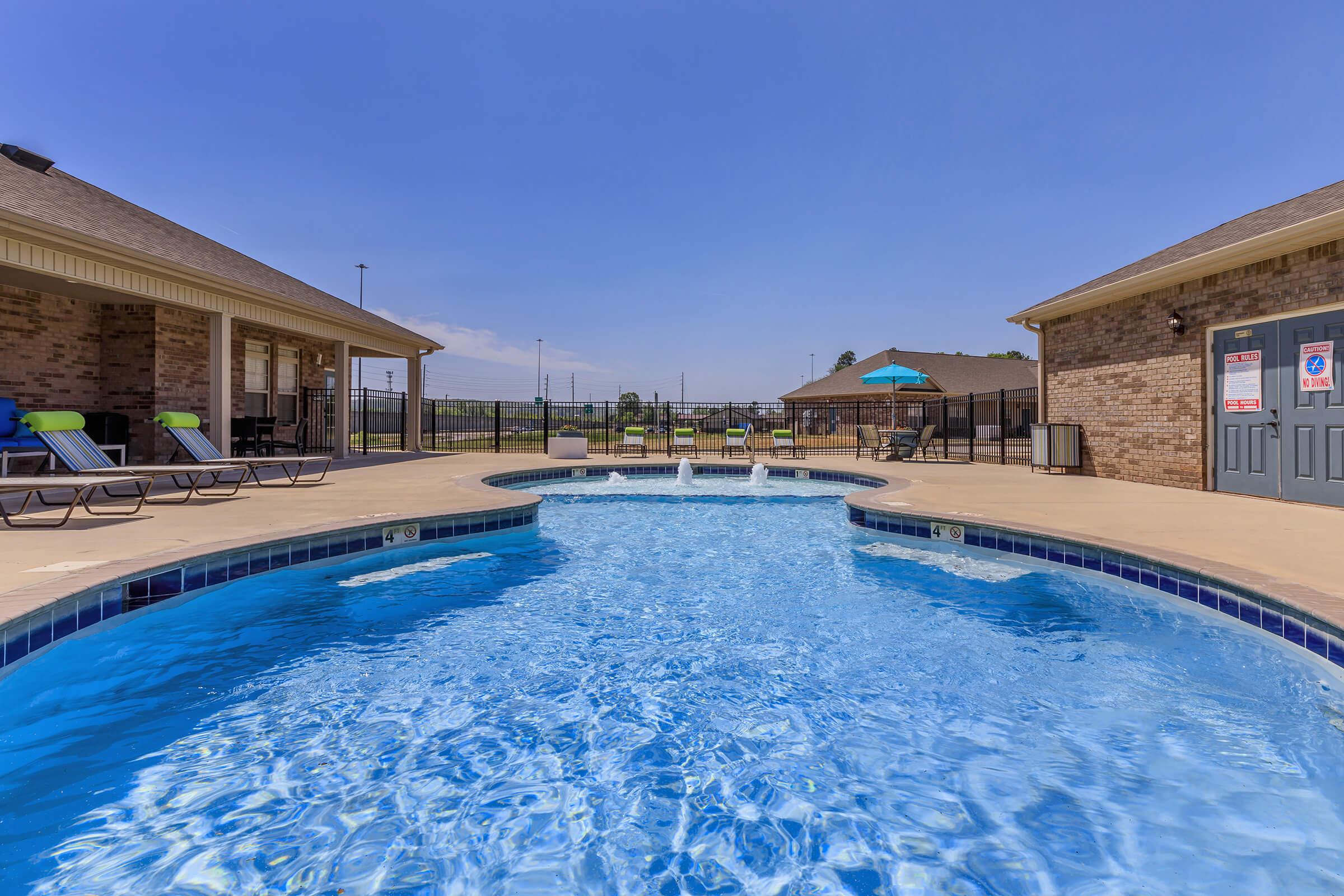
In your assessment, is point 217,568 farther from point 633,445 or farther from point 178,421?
point 633,445

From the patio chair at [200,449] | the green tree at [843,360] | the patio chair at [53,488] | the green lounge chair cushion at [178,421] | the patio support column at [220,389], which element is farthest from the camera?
the green tree at [843,360]

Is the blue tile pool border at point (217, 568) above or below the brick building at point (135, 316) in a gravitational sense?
below

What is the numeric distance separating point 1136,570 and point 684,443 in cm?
1200

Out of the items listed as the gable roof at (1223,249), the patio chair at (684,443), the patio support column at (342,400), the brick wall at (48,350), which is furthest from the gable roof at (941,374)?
the brick wall at (48,350)

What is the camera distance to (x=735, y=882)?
176cm

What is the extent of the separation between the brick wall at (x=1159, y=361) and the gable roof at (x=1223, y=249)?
18cm

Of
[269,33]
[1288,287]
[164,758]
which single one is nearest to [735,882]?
[164,758]

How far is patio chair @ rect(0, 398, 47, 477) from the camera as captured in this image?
7.43 meters

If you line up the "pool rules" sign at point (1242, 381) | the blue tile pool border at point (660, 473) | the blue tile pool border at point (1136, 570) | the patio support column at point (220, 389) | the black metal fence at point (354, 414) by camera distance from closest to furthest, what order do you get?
the blue tile pool border at point (1136, 570) → the "pool rules" sign at point (1242, 381) → the patio support column at point (220, 389) → the blue tile pool border at point (660, 473) → the black metal fence at point (354, 414)

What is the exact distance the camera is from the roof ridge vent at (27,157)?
8297 millimetres

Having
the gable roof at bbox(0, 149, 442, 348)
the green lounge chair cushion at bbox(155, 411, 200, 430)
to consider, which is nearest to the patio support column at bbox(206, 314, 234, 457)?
the green lounge chair cushion at bbox(155, 411, 200, 430)

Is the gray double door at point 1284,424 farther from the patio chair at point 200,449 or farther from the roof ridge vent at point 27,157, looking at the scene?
the roof ridge vent at point 27,157

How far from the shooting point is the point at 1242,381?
24.9 ft

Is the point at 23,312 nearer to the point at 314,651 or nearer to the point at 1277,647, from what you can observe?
the point at 314,651
